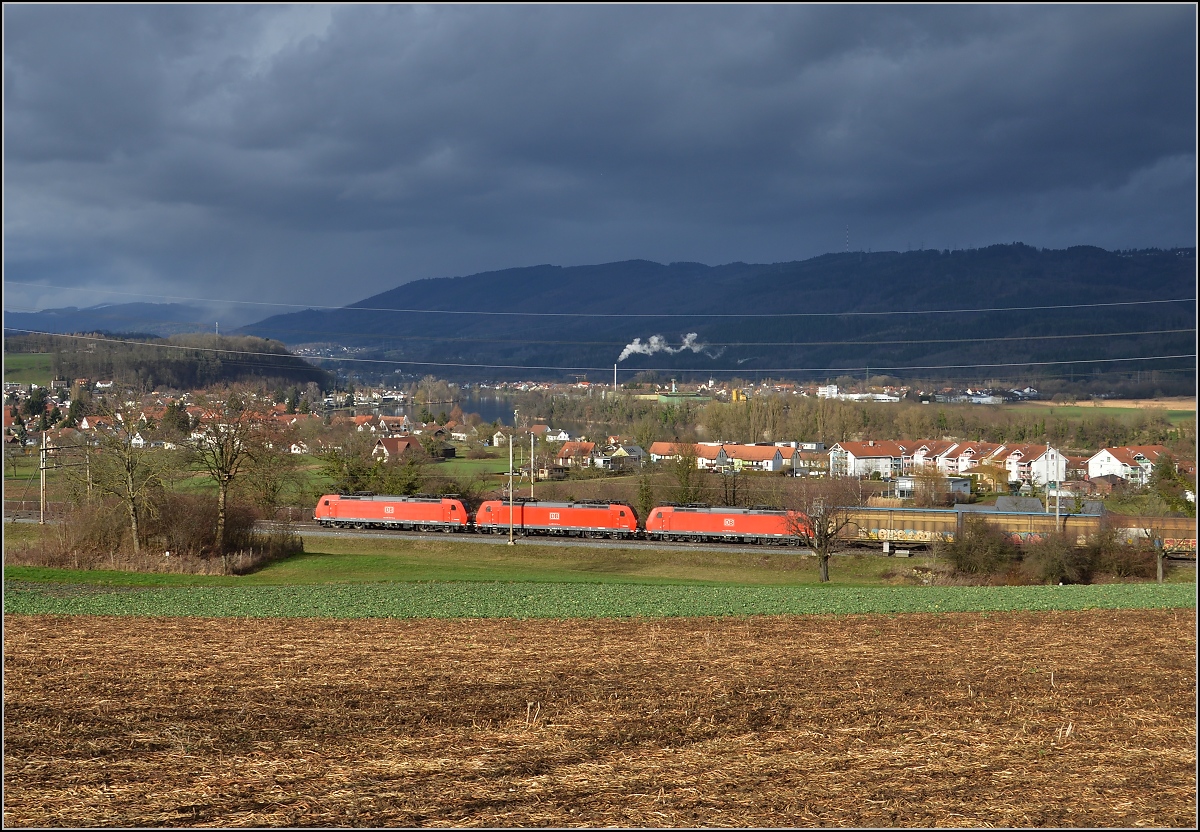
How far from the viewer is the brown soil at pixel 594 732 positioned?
6.89 m

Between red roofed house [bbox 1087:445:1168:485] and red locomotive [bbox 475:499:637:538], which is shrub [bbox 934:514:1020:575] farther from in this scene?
red roofed house [bbox 1087:445:1168:485]

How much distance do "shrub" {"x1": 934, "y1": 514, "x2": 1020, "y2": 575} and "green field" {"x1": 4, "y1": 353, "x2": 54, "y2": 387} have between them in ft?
230

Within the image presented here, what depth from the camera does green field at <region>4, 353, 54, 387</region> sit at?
7275 centimetres

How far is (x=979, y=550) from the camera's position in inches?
1690

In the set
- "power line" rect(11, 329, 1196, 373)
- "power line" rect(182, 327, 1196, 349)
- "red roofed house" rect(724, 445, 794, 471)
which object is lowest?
"red roofed house" rect(724, 445, 794, 471)

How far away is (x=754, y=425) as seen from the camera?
278 feet

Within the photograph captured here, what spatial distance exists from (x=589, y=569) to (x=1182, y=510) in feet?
112

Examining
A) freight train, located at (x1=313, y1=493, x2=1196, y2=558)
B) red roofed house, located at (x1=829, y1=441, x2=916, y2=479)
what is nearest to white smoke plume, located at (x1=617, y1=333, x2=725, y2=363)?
red roofed house, located at (x1=829, y1=441, x2=916, y2=479)

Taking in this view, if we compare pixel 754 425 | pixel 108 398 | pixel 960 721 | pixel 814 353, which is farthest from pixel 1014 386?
pixel 960 721

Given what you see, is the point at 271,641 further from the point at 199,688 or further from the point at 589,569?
the point at 589,569

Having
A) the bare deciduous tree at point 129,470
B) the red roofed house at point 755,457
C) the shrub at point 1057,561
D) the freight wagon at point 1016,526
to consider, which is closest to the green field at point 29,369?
the bare deciduous tree at point 129,470

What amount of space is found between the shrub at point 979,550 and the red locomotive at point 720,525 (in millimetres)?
8589

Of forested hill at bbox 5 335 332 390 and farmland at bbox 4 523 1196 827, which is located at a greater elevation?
forested hill at bbox 5 335 332 390

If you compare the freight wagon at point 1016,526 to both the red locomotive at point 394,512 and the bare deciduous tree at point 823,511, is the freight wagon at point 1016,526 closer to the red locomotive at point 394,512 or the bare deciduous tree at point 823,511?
the bare deciduous tree at point 823,511
